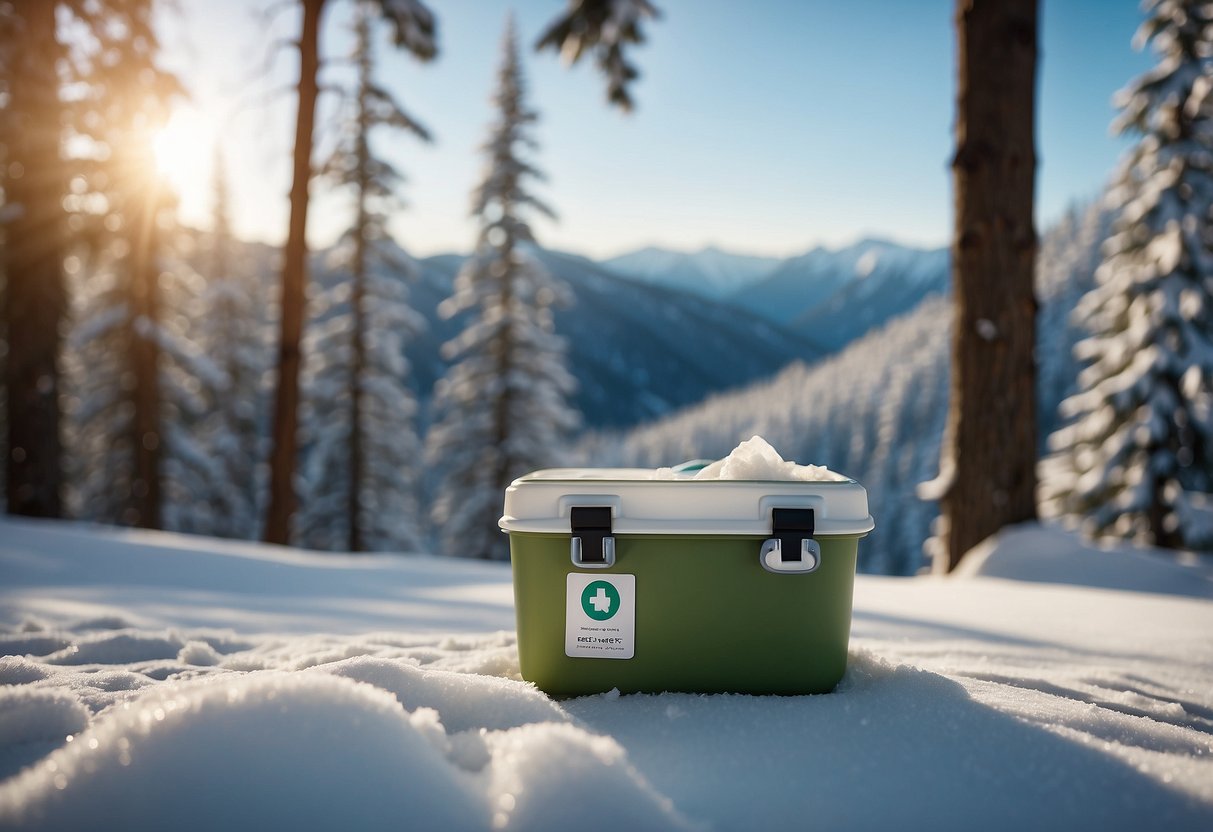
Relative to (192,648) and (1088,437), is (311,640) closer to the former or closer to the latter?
(192,648)

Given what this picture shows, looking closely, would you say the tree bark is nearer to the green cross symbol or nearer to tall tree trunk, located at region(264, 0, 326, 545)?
tall tree trunk, located at region(264, 0, 326, 545)

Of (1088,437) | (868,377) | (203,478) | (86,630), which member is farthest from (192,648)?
(868,377)

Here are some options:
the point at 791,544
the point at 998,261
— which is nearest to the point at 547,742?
the point at 791,544

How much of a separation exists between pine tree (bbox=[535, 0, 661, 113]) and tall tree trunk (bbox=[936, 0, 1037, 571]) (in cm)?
311

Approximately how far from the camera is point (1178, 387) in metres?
11.5

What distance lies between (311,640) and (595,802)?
5.99 feet

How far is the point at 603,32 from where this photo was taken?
679 cm

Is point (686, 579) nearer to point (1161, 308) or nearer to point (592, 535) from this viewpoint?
point (592, 535)

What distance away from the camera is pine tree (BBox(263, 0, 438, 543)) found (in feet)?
24.4

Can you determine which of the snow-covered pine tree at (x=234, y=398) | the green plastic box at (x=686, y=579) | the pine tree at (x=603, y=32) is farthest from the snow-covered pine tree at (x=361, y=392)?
the green plastic box at (x=686, y=579)

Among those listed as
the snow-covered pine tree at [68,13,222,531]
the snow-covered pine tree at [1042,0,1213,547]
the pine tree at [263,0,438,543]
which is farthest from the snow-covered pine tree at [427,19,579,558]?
the snow-covered pine tree at [1042,0,1213,547]

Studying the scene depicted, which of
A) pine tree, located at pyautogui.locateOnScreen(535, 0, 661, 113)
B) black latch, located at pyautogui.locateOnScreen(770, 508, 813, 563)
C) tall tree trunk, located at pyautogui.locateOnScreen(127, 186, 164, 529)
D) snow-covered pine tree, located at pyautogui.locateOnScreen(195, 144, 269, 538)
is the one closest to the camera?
black latch, located at pyautogui.locateOnScreen(770, 508, 813, 563)

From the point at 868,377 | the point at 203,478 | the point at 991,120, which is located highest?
the point at 868,377

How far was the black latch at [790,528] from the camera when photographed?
1.60m
